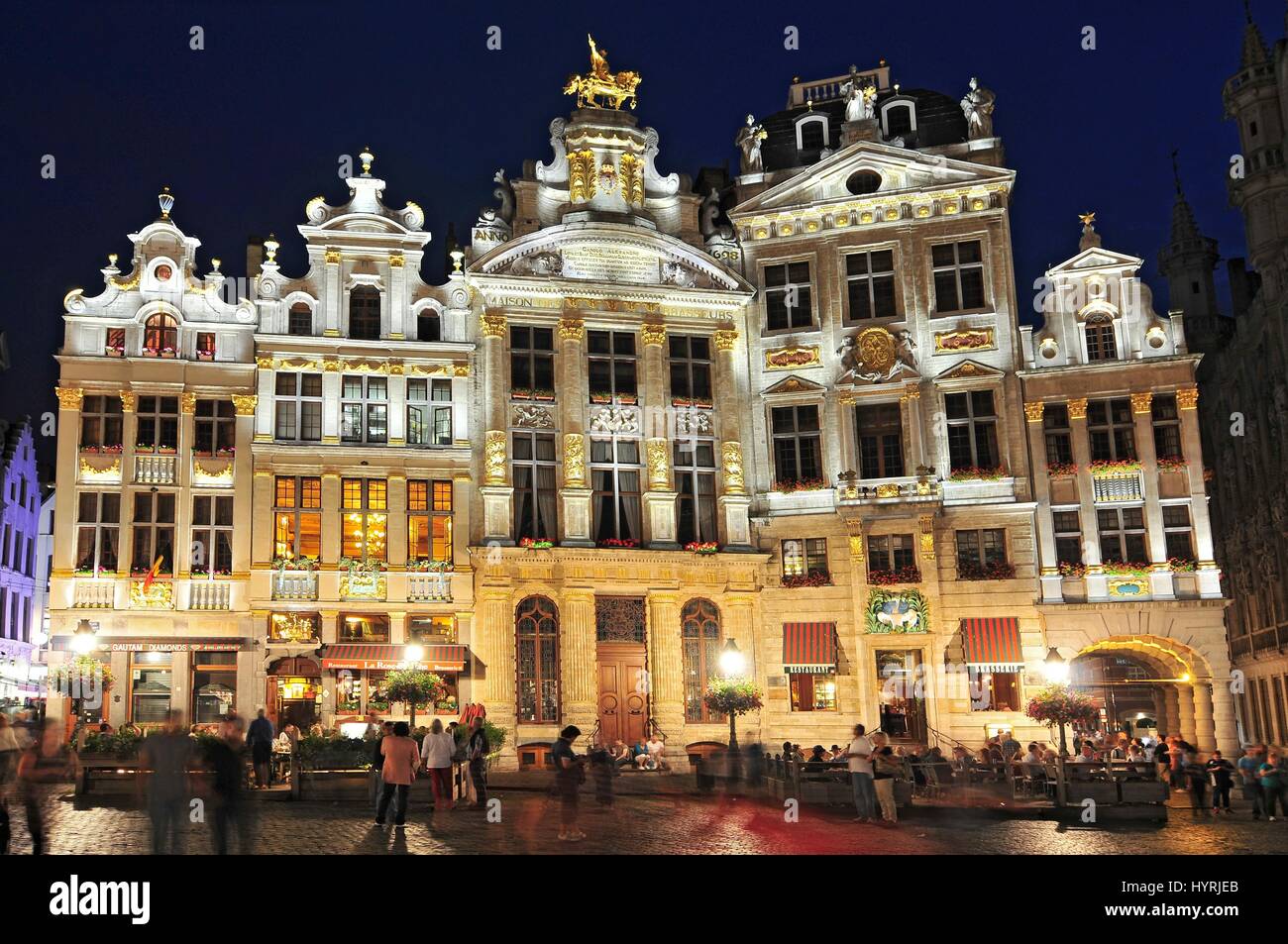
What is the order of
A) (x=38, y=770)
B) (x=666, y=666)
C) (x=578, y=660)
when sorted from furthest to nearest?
(x=666, y=666)
(x=578, y=660)
(x=38, y=770)

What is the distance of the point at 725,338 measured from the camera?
3944 centimetres

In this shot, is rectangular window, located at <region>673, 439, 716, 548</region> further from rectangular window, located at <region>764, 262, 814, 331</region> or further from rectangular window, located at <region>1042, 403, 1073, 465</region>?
rectangular window, located at <region>1042, 403, 1073, 465</region>

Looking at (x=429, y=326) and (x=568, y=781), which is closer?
(x=568, y=781)

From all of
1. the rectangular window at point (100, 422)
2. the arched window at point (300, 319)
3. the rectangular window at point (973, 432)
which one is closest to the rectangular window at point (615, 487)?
the arched window at point (300, 319)

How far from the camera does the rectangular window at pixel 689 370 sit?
39188mm

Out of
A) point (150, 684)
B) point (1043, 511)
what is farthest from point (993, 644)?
point (150, 684)

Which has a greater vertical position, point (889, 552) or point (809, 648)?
point (889, 552)

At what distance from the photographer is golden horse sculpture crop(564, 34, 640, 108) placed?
4003cm

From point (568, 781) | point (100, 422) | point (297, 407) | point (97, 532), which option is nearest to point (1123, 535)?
point (297, 407)

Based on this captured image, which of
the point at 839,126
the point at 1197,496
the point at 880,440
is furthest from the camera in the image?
the point at 839,126

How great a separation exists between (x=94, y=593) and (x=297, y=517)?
218 inches

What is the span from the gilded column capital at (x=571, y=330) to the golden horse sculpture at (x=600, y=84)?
6948 millimetres

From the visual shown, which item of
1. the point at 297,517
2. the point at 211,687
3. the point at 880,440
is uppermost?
the point at 880,440

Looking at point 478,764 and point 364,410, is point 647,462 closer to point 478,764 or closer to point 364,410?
point 364,410
